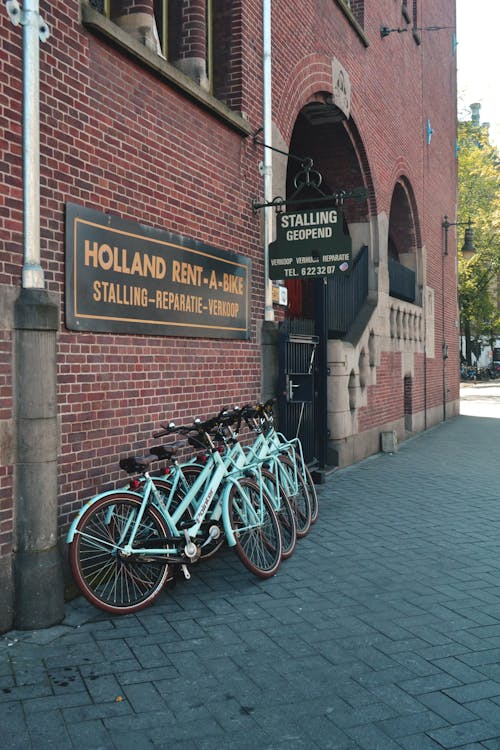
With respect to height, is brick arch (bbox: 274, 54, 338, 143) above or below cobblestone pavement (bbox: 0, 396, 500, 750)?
above

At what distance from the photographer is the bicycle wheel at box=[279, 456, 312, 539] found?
21.6 feet

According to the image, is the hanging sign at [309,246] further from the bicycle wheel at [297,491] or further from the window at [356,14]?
the window at [356,14]

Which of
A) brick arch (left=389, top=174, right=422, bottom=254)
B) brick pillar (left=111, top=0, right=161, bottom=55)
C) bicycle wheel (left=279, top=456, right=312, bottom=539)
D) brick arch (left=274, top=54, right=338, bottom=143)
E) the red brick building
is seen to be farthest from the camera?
brick arch (left=389, top=174, right=422, bottom=254)

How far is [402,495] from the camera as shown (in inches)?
348

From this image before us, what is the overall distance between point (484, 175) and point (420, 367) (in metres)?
26.2

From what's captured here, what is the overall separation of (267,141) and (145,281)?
317 centimetres

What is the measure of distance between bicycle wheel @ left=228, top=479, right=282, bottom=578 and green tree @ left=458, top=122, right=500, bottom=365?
35.1m

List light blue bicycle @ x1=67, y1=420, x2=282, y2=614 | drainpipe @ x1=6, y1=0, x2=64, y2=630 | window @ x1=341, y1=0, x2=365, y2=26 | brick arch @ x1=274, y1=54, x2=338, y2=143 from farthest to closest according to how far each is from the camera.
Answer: window @ x1=341, y1=0, x2=365, y2=26, brick arch @ x1=274, y1=54, x2=338, y2=143, light blue bicycle @ x1=67, y1=420, x2=282, y2=614, drainpipe @ x1=6, y1=0, x2=64, y2=630

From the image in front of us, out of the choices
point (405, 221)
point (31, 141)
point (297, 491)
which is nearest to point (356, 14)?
point (405, 221)

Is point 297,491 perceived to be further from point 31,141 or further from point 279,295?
point 31,141

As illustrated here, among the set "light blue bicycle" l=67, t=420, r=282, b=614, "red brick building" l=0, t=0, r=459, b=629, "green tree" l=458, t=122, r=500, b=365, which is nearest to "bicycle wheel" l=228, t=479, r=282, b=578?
"light blue bicycle" l=67, t=420, r=282, b=614

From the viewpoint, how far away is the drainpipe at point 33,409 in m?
4.46

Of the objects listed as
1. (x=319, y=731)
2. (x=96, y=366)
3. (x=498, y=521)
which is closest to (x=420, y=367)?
(x=498, y=521)

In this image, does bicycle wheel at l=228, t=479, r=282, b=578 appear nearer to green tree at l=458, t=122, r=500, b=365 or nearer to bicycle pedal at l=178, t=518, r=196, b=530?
bicycle pedal at l=178, t=518, r=196, b=530
